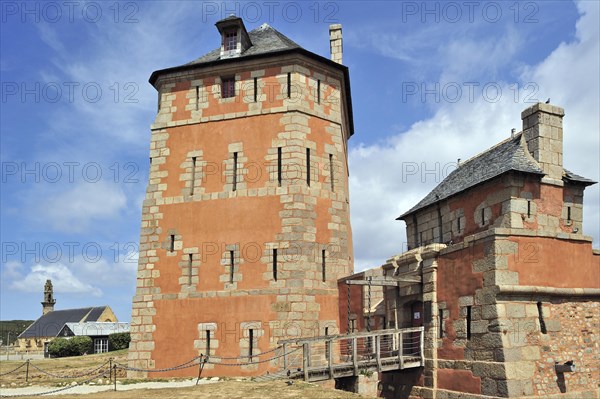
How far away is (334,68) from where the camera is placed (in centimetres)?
2223

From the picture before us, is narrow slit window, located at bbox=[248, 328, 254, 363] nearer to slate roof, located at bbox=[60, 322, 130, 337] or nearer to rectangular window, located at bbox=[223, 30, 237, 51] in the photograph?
rectangular window, located at bbox=[223, 30, 237, 51]

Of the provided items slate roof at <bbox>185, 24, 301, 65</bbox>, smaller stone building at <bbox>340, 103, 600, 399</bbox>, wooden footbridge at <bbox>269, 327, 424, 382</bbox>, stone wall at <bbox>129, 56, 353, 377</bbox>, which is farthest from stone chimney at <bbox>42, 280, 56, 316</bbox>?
smaller stone building at <bbox>340, 103, 600, 399</bbox>

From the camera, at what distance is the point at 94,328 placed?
5638 centimetres

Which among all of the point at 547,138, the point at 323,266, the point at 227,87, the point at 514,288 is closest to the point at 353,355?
the point at 323,266

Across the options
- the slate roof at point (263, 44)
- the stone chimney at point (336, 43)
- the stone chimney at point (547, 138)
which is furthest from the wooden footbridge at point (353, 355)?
the stone chimney at point (336, 43)

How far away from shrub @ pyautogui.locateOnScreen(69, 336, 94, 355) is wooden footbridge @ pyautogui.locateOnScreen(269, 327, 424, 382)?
33141 mm

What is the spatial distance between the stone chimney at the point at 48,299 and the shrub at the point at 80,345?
26.0 metres

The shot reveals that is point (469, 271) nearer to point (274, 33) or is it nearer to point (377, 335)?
point (377, 335)

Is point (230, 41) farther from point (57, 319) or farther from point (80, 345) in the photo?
point (57, 319)

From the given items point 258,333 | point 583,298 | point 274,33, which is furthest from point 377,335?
point 274,33

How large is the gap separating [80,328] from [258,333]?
43.4 m

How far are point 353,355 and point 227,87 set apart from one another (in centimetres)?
1174

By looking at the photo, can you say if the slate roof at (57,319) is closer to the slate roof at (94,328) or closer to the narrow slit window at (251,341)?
the slate roof at (94,328)

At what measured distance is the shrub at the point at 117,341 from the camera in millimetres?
48250
